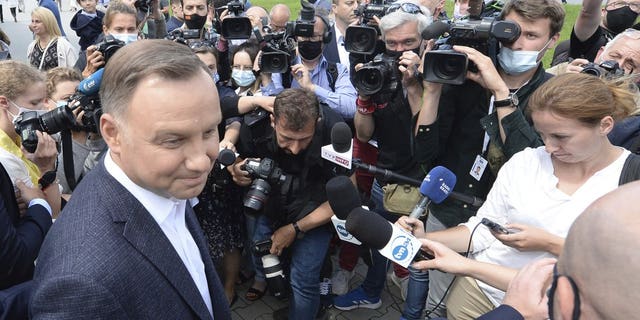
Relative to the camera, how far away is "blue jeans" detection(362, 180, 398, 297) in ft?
11.5

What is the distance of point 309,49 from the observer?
156 inches

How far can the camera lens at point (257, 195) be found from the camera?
2.68 metres

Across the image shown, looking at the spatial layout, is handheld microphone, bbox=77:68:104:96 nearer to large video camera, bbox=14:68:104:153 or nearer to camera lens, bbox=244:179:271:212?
large video camera, bbox=14:68:104:153

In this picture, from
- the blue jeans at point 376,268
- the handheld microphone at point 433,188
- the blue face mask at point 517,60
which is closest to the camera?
the handheld microphone at point 433,188

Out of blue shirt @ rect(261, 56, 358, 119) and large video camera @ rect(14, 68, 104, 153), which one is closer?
large video camera @ rect(14, 68, 104, 153)

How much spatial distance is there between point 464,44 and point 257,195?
1479 millimetres

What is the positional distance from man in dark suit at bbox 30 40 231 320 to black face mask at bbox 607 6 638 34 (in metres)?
4.00

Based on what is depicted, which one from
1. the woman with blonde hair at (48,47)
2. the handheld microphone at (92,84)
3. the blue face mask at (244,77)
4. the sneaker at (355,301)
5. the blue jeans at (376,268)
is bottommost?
the sneaker at (355,301)

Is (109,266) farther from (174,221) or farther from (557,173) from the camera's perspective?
(557,173)

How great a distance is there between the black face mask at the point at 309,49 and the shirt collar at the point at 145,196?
2.72m

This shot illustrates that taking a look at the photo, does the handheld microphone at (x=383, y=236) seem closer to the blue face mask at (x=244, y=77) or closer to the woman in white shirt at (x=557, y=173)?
the woman in white shirt at (x=557, y=173)

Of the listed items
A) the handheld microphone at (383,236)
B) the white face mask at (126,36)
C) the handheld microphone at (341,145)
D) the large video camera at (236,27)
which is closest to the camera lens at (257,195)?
the handheld microphone at (341,145)

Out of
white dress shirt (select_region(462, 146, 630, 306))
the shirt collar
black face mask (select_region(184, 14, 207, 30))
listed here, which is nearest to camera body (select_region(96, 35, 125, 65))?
black face mask (select_region(184, 14, 207, 30))

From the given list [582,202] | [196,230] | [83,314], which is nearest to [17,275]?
[196,230]
